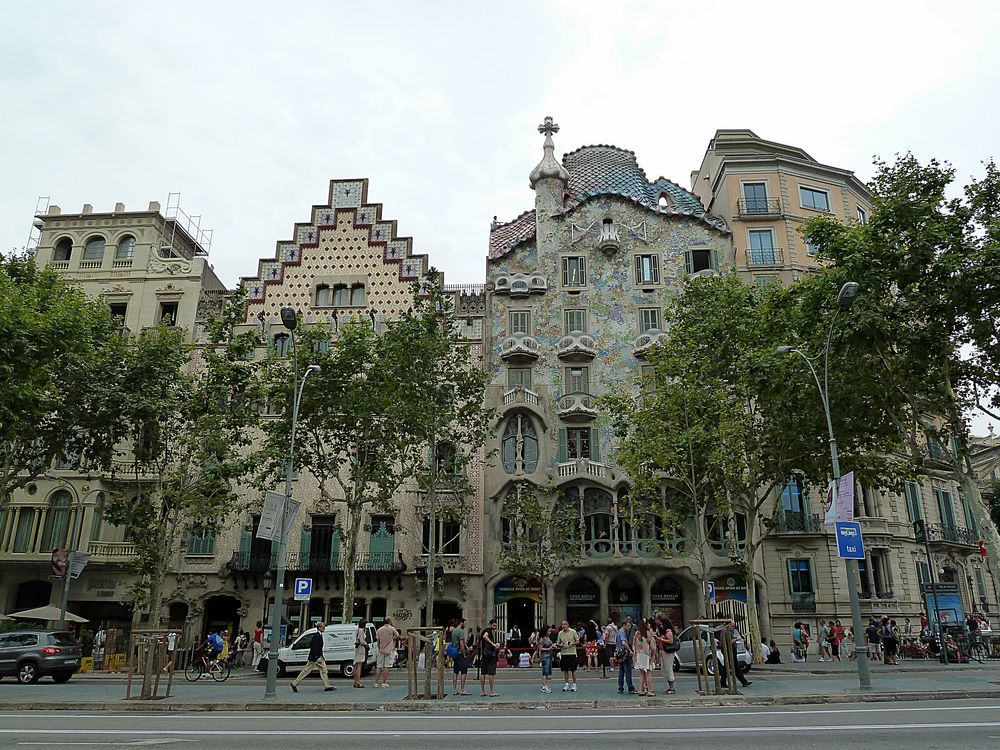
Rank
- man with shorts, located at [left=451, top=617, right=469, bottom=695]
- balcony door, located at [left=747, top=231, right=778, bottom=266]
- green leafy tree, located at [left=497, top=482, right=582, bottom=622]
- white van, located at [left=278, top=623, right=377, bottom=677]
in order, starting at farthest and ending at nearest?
balcony door, located at [left=747, top=231, right=778, bottom=266] < green leafy tree, located at [left=497, top=482, right=582, bottom=622] < white van, located at [left=278, top=623, right=377, bottom=677] < man with shorts, located at [left=451, top=617, right=469, bottom=695]

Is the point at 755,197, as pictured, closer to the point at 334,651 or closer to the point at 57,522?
the point at 334,651

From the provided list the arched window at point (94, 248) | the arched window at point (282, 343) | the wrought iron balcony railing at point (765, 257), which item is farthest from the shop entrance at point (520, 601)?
the arched window at point (94, 248)

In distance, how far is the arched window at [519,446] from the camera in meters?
35.7

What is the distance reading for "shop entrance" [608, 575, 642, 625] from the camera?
34.9 m

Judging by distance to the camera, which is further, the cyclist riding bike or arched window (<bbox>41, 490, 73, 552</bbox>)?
arched window (<bbox>41, 490, 73, 552</bbox>)

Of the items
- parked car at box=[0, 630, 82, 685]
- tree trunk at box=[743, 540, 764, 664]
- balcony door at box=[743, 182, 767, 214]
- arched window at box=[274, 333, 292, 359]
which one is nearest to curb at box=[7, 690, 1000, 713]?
parked car at box=[0, 630, 82, 685]

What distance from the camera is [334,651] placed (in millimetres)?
24578

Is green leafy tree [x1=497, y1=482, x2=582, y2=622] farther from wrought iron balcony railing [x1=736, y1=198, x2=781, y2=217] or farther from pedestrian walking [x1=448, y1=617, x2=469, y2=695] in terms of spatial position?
wrought iron balcony railing [x1=736, y1=198, x2=781, y2=217]

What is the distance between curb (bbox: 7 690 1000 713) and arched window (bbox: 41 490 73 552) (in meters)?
20.9

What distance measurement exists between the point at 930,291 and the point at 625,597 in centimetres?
2029

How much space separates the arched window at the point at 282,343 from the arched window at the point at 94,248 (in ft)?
39.3

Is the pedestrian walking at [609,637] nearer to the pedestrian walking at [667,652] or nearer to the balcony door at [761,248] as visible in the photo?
the pedestrian walking at [667,652]

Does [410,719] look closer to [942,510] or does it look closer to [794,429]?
[794,429]

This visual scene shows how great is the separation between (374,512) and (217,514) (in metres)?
8.09
